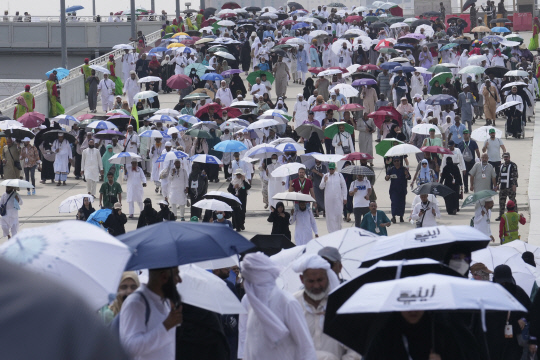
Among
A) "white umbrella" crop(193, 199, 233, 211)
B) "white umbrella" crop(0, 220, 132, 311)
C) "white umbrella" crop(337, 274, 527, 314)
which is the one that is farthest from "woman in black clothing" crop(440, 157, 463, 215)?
"white umbrella" crop(0, 220, 132, 311)

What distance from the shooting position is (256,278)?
4.81 meters

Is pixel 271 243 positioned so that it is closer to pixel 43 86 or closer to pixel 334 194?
pixel 334 194

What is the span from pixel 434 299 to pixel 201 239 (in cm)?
130

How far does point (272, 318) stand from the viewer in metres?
4.74

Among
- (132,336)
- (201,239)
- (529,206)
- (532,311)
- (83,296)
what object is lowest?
(529,206)

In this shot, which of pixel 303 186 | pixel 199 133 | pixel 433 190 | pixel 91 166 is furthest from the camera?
pixel 199 133

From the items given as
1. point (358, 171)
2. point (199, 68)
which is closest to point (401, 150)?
point (358, 171)

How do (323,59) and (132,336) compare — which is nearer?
(132,336)

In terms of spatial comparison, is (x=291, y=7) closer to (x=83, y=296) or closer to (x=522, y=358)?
(x=522, y=358)

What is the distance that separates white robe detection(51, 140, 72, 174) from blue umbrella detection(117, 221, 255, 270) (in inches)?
779

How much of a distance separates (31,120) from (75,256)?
79.7 ft

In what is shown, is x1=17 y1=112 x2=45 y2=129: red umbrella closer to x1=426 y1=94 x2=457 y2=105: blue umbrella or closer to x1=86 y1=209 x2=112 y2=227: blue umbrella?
x1=426 y1=94 x2=457 y2=105: blue umbrella

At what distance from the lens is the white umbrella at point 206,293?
5.32m

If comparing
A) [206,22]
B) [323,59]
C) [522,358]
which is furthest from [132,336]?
[206,22]
